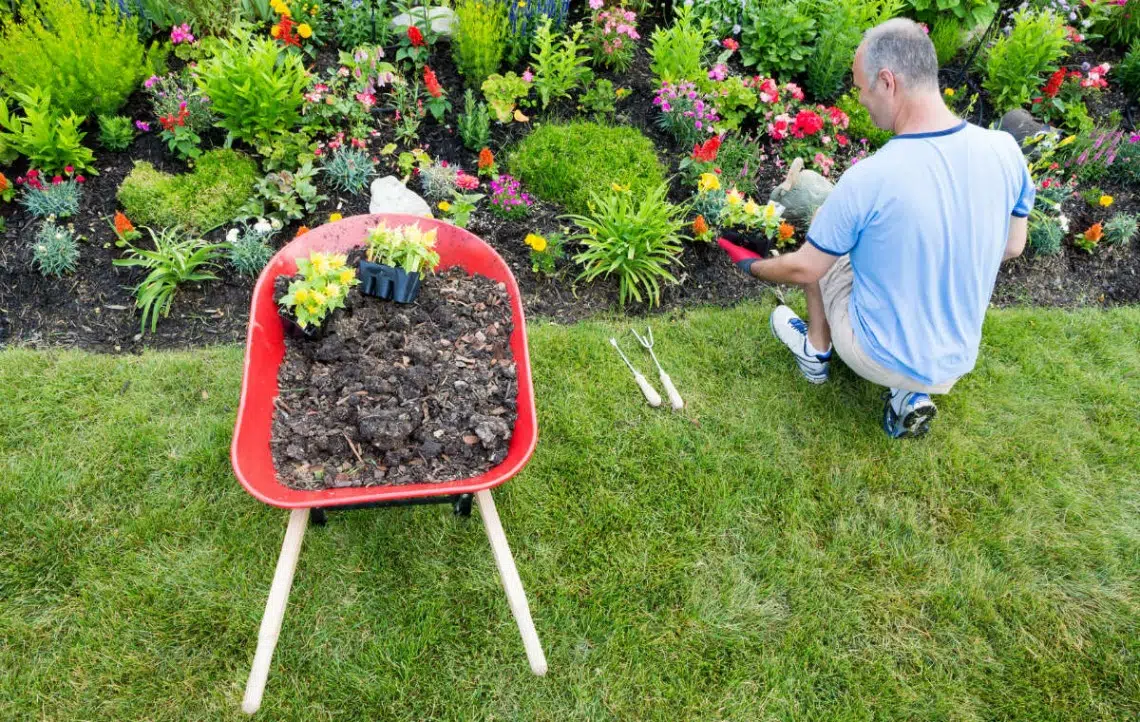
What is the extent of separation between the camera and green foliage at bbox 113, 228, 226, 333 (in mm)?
2998

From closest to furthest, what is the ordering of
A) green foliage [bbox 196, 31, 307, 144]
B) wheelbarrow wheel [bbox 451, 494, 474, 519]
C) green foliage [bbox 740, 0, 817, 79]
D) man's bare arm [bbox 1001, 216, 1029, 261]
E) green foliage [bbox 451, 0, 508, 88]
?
wheelbarrow wheel [bbox 451, 494, 474, 519] < man's bare arm [bbox 1001, 216, 1029, 261] < green foliage [bbox 196, 31, 307, 144] < green foliage [bbox 451, 0, 508, 88] < green foliage [bbox 740, 0, 817, 79]

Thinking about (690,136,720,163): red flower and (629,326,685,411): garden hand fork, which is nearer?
(629,326,685,411): garden hand fork

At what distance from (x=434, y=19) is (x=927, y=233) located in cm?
326

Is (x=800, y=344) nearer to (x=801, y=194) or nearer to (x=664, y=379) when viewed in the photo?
(x=664, y=379)

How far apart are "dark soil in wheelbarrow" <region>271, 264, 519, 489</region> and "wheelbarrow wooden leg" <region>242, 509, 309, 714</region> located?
173mm

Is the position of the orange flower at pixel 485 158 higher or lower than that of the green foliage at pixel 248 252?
higher

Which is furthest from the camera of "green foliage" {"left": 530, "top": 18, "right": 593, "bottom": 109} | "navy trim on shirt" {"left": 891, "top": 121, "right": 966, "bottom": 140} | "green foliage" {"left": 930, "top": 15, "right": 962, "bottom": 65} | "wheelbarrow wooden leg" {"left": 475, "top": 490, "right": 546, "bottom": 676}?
"green foliage" {"left": 930, "top": 15, "right": 962, "bottom": 65}

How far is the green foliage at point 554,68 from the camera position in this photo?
3871 mm

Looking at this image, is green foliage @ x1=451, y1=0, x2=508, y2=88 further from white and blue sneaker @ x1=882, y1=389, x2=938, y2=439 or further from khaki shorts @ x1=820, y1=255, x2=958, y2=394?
white and blue sneaker @ x1=882, y1=389, x2=938, y2=439

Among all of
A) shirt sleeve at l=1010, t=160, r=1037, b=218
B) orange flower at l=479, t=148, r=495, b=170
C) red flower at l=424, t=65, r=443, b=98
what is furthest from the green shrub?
shirt sleeve at l=1010, t=160, r=1037, b=218

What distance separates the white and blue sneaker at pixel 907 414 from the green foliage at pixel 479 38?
9.25 ft

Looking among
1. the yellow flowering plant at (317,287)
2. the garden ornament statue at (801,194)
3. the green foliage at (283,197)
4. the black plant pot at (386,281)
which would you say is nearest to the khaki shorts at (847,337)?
the garden ornament statue at (801,194)

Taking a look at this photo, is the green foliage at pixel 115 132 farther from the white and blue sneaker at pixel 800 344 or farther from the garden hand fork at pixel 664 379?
the white and blue sneaker at pixel 800 344

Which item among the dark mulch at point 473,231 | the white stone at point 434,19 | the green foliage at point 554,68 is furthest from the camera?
the white stone at point 434,19
